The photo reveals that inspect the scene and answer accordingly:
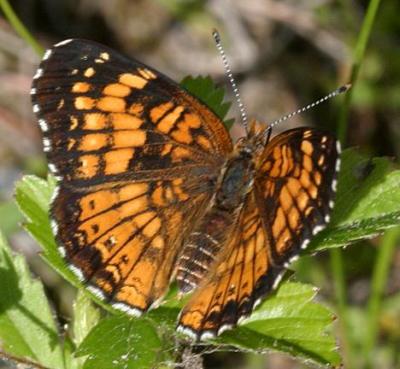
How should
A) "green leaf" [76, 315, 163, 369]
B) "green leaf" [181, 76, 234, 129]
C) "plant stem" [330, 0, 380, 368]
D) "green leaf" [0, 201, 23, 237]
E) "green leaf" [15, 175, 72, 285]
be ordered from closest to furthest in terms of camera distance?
1. "green leaf" [76, 315, 163, 369]
2. "green leaf" [15, 175, 72, 285]
3. "green leaf" [181, 76, 234, 129]
4. "plant stem" [330, 0, 380, 368]
5. "green leaf" [0, 201, 23, 237]

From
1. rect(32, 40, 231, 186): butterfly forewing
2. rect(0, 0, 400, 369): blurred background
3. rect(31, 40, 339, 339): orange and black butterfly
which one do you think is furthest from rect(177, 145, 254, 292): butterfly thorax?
rect(0, 0, 400, 369): blurred background

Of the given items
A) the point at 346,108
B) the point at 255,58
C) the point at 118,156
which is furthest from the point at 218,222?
the point at 255,58

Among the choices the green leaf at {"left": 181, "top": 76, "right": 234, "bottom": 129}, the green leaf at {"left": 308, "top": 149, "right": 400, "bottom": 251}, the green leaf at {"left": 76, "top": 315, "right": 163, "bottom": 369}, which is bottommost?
the green leaf at {"left": 76, "top": 315, "right": 163, "bottom": 369}

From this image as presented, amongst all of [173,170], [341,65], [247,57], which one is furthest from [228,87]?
[173,170]

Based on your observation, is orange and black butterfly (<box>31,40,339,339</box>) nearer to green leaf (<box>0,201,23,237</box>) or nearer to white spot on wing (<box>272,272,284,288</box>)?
white spot on wing (<box>272,272,284,288</box>)

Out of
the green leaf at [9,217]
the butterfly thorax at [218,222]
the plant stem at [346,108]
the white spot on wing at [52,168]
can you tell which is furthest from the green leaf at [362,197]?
the green leaf at [9,217]

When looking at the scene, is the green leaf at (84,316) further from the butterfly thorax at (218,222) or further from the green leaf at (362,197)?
the green leaf at (362,197)

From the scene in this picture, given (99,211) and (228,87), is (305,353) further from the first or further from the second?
(228,87)

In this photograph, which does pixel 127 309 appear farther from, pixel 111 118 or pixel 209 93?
pixel 209 93
